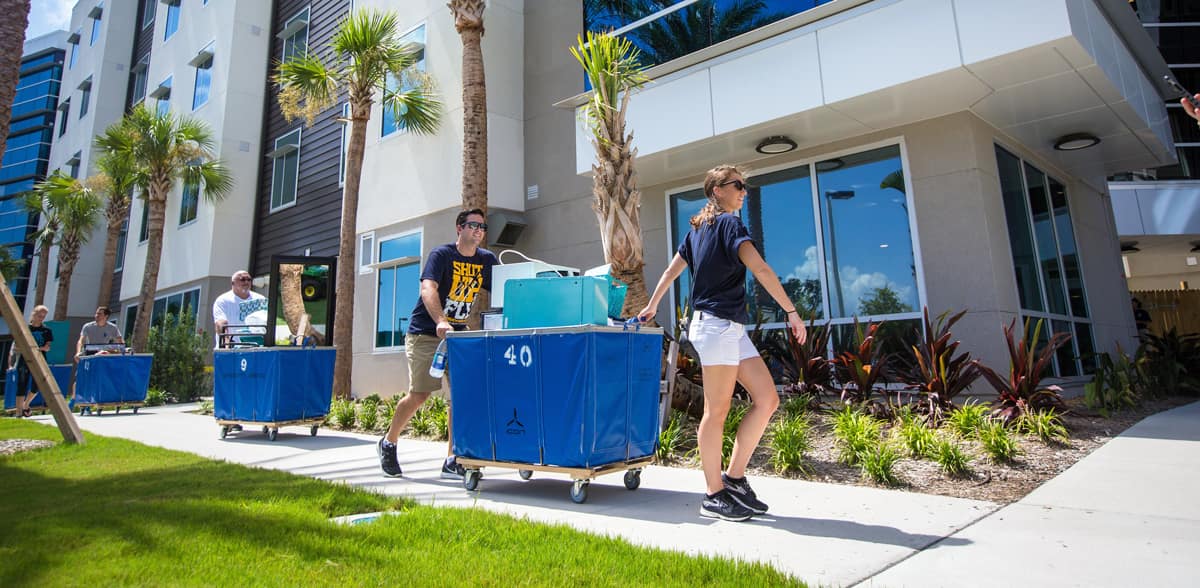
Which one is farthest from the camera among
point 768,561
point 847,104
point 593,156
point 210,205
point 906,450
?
point 210,205

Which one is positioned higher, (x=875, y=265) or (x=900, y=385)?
(x=875, y=265)

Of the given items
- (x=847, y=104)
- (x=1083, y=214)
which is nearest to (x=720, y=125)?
(x=847, y=104)

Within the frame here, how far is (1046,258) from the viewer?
8.45m

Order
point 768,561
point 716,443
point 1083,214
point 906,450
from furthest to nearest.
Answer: point 1083,214 → point 906,450 → point 716,443 → point 768,561

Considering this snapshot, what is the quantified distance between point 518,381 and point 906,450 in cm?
299

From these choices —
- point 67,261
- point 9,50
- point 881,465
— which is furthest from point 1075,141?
point 67,261

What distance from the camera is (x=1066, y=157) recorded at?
9.05 metres

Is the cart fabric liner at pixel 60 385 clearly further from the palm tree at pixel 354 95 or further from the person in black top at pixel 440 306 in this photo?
the person in black top at pixel 440 306

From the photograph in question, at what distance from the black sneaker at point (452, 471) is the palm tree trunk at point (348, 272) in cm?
569

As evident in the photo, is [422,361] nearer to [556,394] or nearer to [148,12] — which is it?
[556,394]

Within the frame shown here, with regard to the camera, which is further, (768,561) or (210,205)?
(210,205)

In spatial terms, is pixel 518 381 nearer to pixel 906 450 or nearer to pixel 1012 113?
pixel 906 450

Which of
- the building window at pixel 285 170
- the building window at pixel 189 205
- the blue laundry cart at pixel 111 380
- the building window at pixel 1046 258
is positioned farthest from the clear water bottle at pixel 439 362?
the building window at pixel 189 205

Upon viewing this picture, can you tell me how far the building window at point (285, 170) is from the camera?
16.4 m
